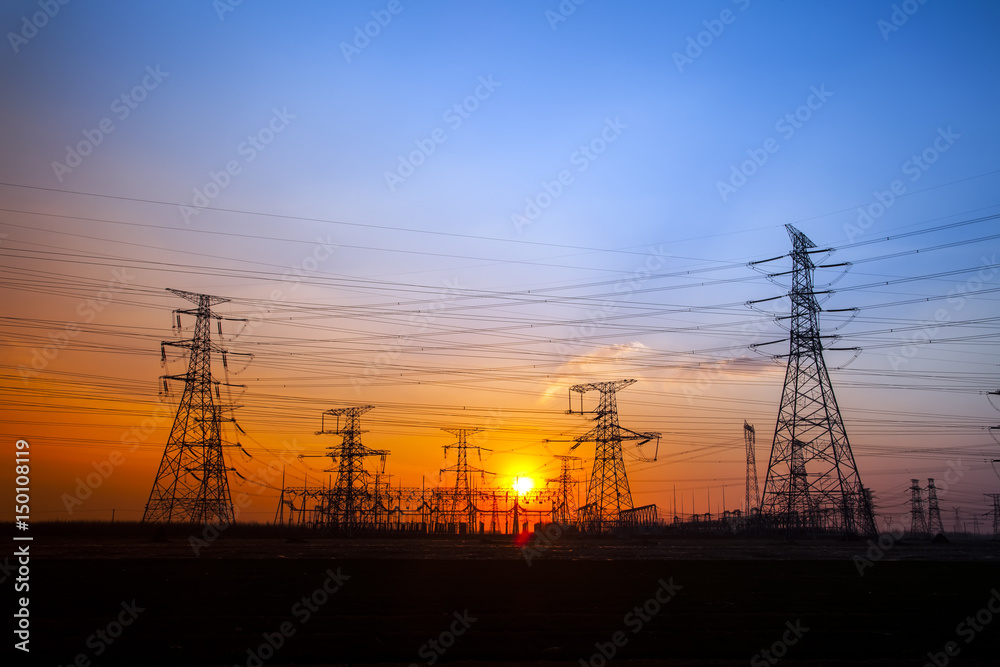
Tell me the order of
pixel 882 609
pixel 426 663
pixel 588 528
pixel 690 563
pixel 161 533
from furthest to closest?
pixel 588 528 → pixel 161 533 → pixel 690 563 → pixel 882 609 → pixel 426 663

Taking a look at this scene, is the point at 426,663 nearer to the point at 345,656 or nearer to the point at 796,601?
the point at 345,656

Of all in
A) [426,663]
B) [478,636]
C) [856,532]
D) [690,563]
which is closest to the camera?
[426,663]

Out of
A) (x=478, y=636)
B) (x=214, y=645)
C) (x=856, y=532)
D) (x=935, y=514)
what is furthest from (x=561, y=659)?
(x=935, y=514)

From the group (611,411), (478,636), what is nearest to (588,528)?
(611,411)

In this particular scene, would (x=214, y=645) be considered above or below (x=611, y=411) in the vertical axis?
below

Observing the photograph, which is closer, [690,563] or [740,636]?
[740,636]

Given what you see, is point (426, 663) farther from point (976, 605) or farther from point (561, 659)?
point (976, 605)
